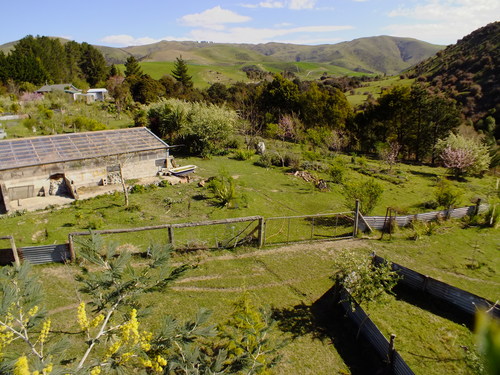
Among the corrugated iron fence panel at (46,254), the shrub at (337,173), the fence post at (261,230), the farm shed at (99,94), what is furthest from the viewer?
the farm shed at (99,94)

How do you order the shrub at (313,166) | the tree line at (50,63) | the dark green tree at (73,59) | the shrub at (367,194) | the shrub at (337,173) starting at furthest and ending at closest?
the dark green tree at (73,59) < the tree line at (50,63) < the shrub at (313,166) < the shrub at (337,173) < the shrub at (367,194)

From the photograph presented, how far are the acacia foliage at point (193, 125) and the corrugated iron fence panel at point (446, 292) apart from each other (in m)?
21.4

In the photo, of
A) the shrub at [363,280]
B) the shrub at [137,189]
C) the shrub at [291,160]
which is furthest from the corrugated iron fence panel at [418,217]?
the shrub at [137,189]

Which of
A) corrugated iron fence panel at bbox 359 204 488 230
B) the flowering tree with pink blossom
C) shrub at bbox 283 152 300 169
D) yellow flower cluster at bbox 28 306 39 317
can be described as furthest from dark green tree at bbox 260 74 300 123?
yellow flower cluster at bbox 28 306 39 317

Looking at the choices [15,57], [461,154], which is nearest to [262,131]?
[461,154]

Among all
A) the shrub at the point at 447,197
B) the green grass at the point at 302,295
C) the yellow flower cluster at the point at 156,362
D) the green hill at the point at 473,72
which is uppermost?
the green hill at the point at 473,72

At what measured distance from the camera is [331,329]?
1048cm

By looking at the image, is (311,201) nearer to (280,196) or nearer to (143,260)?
(280,196)

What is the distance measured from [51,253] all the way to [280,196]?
13.6 m

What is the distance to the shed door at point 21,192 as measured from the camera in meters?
19.1

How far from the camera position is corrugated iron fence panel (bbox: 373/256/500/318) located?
10547 mm

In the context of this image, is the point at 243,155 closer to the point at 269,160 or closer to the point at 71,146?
the point at 269,160

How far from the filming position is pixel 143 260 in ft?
44.4

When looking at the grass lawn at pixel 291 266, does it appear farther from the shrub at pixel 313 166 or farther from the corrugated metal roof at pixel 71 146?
the shrub at pixel 313 166
